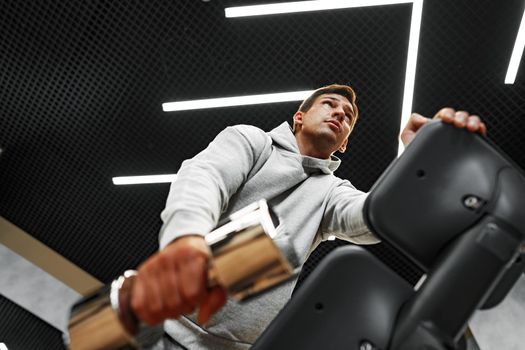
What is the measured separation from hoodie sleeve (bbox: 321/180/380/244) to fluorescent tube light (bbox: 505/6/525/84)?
4.54ft

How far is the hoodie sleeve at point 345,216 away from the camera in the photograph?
1.09 m

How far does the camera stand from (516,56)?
2150mm

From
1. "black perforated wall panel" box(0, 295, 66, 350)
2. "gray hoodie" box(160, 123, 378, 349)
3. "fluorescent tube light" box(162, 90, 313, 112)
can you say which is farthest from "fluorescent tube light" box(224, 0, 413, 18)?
"black perforated wall panel" box(0, 295, 66, 350)

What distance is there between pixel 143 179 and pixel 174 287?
2.44m

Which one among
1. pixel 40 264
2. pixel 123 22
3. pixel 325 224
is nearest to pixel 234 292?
pixel 325 224

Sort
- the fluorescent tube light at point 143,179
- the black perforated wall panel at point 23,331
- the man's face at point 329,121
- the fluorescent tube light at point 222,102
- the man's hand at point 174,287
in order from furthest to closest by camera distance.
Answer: the black perforated wall panel at point 23,331 → the fluorescent tube light at point 143,179 → the fluorescent tube light at point 222,102 → the man's face at point 329,121 → the man's hand at point 174,287

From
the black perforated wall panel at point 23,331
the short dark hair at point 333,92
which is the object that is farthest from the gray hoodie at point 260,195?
the black perforated wall panel at point 23,331

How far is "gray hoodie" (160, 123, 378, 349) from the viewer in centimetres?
85

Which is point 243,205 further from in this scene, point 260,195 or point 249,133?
point 249,133

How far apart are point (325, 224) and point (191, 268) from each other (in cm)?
73

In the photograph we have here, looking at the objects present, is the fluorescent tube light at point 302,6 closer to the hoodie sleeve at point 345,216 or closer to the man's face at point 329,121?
the man's face at point 329,121

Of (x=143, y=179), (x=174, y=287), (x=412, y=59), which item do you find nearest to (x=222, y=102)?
(x=143, y=179)

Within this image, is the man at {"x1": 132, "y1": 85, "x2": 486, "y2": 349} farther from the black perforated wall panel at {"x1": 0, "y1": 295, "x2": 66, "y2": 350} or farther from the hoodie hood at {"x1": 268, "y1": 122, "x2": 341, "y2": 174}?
the black perforated wall panel at {"x1": 0, "y1": 295, "x2": 66, "y2": 350}

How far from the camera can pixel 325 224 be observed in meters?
1.19
